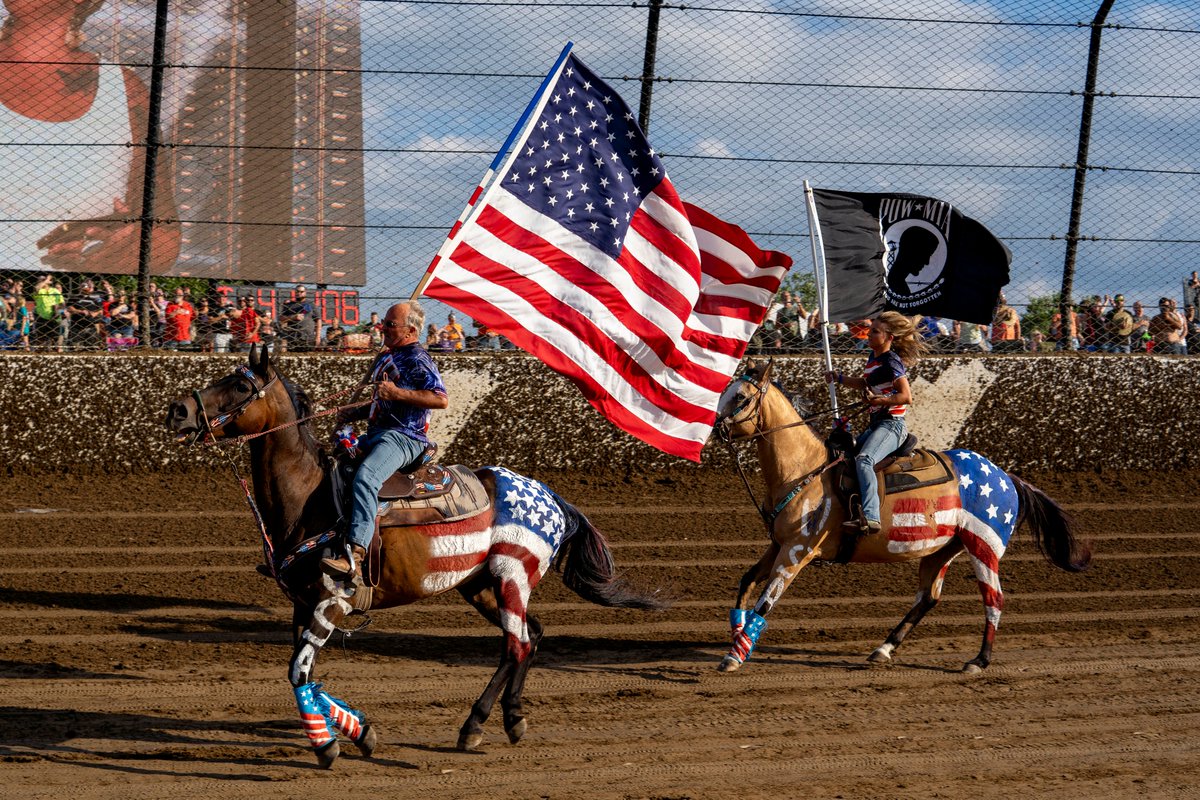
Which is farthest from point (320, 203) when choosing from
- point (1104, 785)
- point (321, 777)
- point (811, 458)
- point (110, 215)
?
point (1104, 785)

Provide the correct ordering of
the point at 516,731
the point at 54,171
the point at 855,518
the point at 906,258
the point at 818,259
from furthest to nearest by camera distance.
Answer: the point at 54,171
the point at 906,258
the point at 818,259
the point at 855,518
the point at 516,731

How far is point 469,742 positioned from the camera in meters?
7.21

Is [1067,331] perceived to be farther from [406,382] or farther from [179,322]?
[406,382]

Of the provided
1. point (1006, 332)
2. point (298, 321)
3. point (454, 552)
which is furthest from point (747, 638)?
point (1006, 332)

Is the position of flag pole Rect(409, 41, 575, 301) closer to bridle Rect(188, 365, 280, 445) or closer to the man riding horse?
the man riding horse

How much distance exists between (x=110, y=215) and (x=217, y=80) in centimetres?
196

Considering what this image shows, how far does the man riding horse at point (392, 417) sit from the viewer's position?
7223 mm

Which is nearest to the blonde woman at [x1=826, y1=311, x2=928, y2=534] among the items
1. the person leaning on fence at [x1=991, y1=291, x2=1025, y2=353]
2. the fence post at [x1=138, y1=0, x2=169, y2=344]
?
the person leaning on fence at [x1=991, y1=291, x2=1025, y2=353]

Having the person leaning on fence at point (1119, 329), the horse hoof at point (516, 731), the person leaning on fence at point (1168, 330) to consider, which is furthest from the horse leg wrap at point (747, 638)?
the person leaning on fence at point (1168, 330)

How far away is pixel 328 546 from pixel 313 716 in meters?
0.99

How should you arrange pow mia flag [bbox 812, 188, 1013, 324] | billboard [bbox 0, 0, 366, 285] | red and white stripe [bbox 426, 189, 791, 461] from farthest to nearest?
billboard [bbox 0, 0, 366, 285] → pow mia flag [bbox 812, 188, 1013, 324] → red and white stripe [bbox 426, 189, 791, 461]

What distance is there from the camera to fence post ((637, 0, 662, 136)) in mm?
14898

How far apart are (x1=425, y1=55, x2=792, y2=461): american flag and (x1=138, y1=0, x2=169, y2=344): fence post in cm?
730

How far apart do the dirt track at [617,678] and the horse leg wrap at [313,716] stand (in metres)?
0.20
